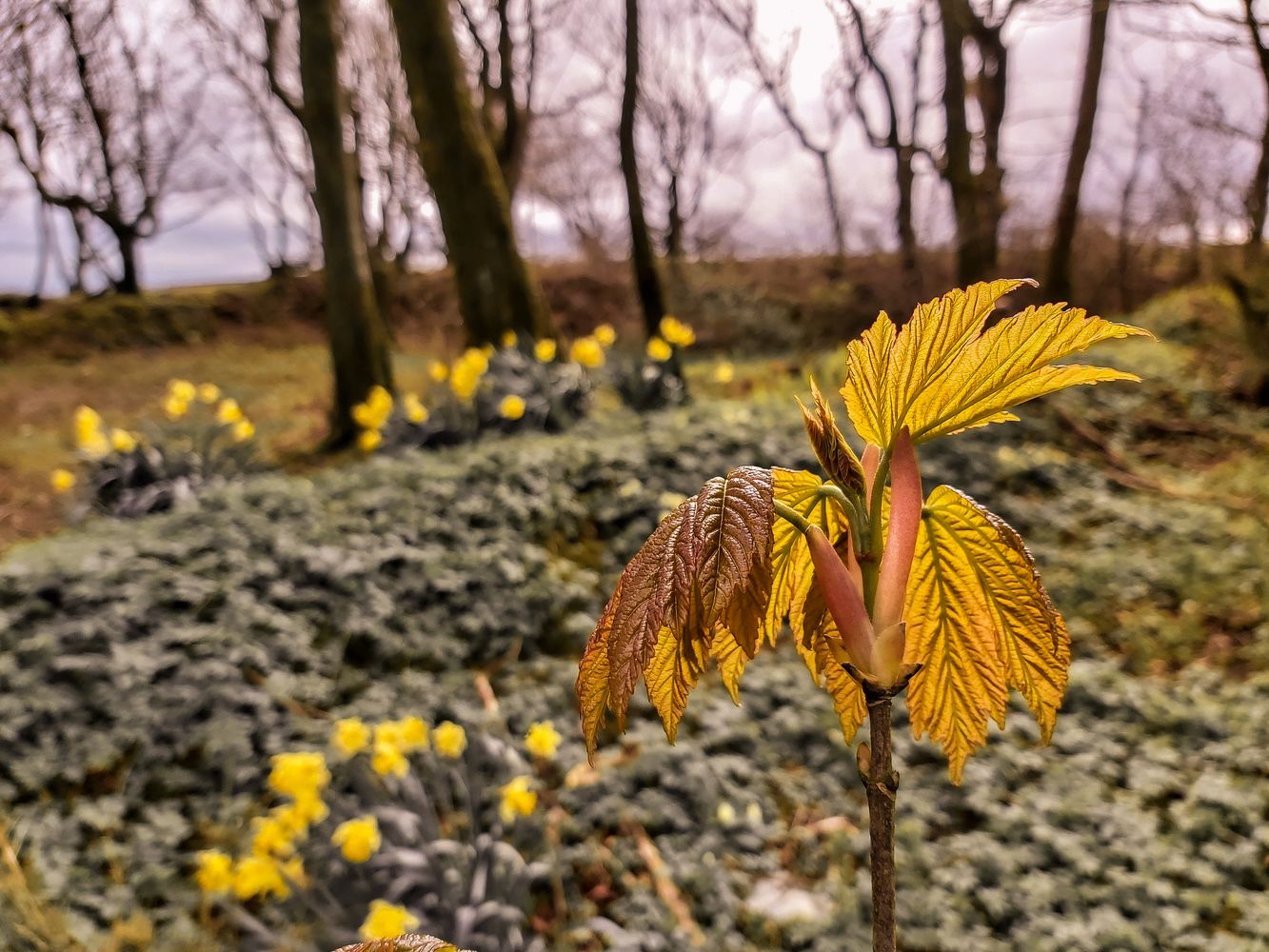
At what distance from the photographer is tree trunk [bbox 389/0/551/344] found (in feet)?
18.7

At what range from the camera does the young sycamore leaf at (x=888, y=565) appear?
41cm

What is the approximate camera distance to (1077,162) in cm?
679

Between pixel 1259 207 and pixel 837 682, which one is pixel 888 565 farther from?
pixel 1259 207

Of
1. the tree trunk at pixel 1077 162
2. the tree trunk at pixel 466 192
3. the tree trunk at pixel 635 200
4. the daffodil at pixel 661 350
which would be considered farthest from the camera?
the tree trunk at pixel 635 200

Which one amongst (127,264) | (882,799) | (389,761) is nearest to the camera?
(882,799)

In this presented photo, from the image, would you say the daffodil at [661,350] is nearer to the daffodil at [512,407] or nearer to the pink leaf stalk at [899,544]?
the daffodil at [512,407]

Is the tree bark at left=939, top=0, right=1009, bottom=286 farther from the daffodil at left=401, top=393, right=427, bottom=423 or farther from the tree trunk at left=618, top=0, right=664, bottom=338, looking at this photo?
the tree trunk at left=618, top=0, right=664, bottom=338

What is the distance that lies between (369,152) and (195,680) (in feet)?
59.6

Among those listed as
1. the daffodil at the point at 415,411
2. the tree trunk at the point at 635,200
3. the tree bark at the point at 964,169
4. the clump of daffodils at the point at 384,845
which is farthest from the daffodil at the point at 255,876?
the tree trunk at the point at 635,200

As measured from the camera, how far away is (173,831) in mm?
2379

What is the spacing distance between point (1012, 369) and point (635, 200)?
866cm

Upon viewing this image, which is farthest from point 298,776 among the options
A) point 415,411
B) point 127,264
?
point 127,264

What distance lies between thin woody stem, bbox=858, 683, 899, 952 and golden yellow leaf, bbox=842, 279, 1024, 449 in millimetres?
152

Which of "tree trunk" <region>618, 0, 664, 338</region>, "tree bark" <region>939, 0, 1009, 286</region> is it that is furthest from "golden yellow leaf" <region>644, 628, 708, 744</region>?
"tree trunk" <region>618, 0, 664, 338</region>
